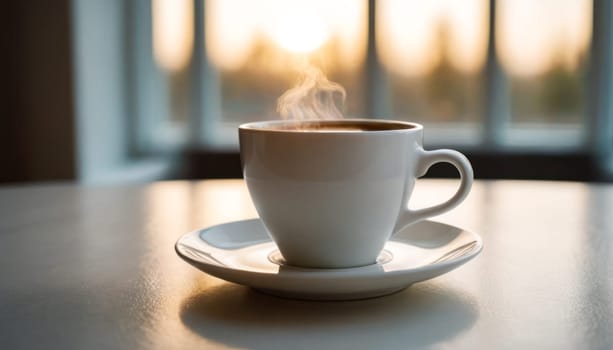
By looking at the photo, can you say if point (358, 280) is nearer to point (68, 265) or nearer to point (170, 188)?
point (68, 265)

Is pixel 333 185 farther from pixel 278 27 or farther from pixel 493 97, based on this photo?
pixel 278 27

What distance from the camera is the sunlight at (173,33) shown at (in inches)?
125

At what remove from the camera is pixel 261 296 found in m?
0.50

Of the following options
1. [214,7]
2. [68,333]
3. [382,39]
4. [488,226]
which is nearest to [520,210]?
[488,226]

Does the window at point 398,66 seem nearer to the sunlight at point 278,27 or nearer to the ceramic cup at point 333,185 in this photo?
the sunlight at point 278,27

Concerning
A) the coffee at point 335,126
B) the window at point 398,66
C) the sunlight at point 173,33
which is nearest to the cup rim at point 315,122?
the coffee at point 335,126

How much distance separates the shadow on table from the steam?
211 millimetres

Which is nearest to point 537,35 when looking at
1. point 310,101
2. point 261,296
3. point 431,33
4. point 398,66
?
point 431,33

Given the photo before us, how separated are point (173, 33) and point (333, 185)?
9.23 ft

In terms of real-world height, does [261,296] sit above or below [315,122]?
below

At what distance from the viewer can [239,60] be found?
3201 mm

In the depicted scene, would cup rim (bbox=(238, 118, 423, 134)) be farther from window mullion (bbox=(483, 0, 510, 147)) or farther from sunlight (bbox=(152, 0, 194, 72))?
sunlight (bbox=(152, 0, 194, 72))

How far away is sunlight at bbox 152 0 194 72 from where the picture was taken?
125 inches

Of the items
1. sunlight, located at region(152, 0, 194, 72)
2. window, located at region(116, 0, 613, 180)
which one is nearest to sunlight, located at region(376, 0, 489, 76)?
window, located at region(116, 0, 613, 180)
